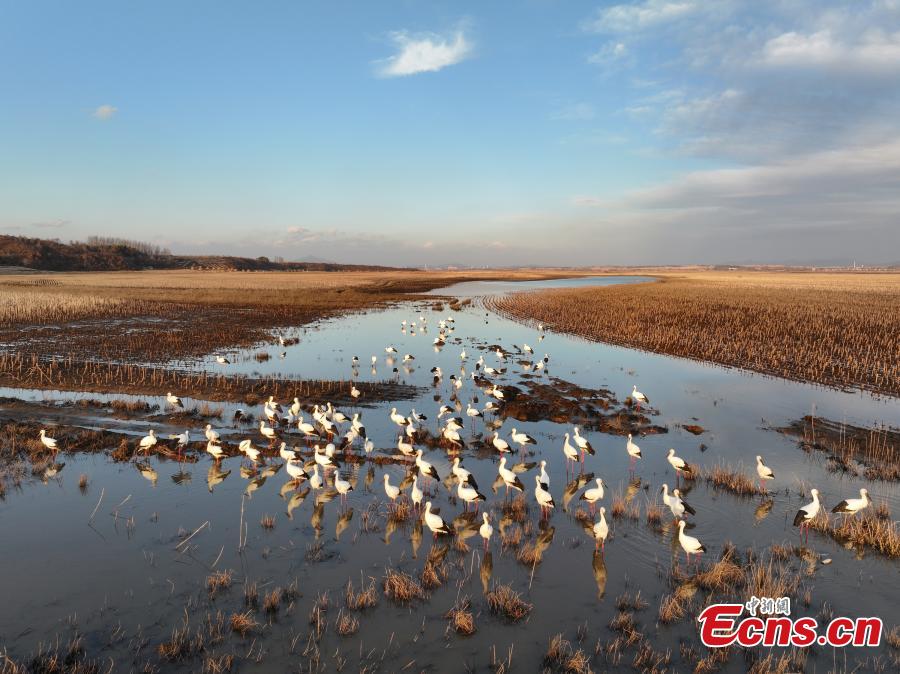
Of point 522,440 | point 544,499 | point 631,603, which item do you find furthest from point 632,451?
point 631,603

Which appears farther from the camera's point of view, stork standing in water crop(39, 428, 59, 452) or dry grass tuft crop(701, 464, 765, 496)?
stork standing in water crop(39, 428, 59, 452)

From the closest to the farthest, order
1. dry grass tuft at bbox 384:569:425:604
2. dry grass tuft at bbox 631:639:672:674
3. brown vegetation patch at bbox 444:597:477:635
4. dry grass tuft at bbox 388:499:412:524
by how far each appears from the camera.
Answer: dry grass tuft at bbox 631:639:672:674 < brown vegetation patch at bbox 444:597:477:635 < dry grass tuft at bbox 384:569:425:604 < dry grass tuft at bbox 388:499:412:524

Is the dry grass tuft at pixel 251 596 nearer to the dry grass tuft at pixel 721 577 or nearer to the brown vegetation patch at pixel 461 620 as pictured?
the brown vegetation patch at pixel 461 620

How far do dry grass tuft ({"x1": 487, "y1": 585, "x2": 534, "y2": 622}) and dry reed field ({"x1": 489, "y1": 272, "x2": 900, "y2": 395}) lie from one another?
19.1 metres

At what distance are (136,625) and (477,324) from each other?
35492 mm

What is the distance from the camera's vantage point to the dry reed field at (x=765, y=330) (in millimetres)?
22688

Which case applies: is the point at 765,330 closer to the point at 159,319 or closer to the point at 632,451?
the point at 632,451

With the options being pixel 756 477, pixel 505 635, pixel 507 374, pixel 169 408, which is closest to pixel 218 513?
pixel 505 635

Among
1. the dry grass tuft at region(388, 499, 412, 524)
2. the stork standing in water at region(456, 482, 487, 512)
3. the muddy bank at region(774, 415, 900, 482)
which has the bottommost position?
the dry grass tuft at region(388, 499, 412, 524)

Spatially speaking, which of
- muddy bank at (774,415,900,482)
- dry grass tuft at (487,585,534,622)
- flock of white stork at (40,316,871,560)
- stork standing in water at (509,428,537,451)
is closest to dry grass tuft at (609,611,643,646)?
dry grass tuft at (487,585,534,622)

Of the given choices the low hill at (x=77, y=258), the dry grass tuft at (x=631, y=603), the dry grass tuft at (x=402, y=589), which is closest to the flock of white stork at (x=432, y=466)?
the dry grass tuft at (x=631, y=603)

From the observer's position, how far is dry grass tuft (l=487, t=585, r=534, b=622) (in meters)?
7.41

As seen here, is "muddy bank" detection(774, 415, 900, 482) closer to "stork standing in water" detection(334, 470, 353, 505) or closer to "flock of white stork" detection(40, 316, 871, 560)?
"flock of white stork" detection(40, 316, 871, 560)

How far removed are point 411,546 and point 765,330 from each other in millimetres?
30946
